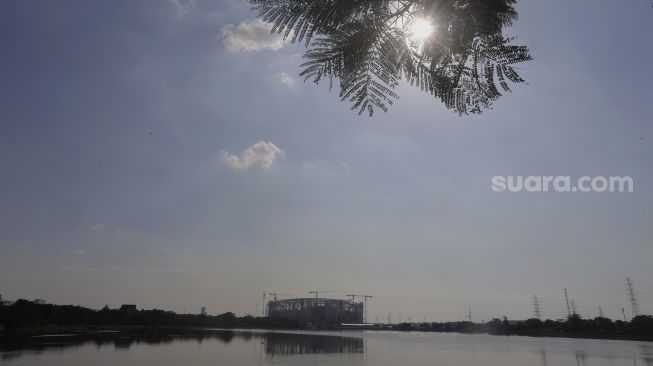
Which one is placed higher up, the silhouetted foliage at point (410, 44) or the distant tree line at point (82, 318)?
the silhouetted foliage at point (410, 44)

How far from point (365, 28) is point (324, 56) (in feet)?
0.77

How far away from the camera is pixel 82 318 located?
94812 millimetres

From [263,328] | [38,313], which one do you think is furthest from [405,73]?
[263,328]

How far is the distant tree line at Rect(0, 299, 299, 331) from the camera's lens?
2928 inches

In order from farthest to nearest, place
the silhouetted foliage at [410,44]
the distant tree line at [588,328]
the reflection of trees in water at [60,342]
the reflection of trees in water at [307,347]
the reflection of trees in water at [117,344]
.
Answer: the distant tree line at [588,328] → the reflection of trees in water at [307,347] → the reflection of trees in water at [117,344] → the reflection of trees in water at [60,342] → the silhouetted foliage at [410,44]

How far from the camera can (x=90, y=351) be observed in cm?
4366

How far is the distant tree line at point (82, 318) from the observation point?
74375 mm

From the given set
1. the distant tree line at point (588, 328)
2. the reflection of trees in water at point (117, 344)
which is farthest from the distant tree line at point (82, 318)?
the distant tree line at point (588, 328)

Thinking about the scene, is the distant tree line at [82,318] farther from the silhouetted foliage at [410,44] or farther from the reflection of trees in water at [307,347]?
the silhouetted foliage at [410,44]

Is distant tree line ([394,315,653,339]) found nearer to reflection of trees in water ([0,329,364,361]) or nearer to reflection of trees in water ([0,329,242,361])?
reflection of trees in water ([0,329,364,361])

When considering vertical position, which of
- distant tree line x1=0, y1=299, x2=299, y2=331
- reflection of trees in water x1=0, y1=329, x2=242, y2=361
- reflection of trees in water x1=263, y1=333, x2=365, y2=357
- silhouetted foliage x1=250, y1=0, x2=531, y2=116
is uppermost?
silhouetted foliage x1=250, y1=0, x2=531, y2=116

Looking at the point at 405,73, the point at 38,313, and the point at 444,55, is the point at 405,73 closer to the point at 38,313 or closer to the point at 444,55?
the point at 444,55

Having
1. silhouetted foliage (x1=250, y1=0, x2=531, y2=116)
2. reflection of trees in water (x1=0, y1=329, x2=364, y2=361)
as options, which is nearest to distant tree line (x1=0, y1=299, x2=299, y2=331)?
reflection of trees in water (x1=0, y1=329, x2=364, y2=361)

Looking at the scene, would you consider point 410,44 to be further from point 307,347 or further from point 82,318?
point 82,318
